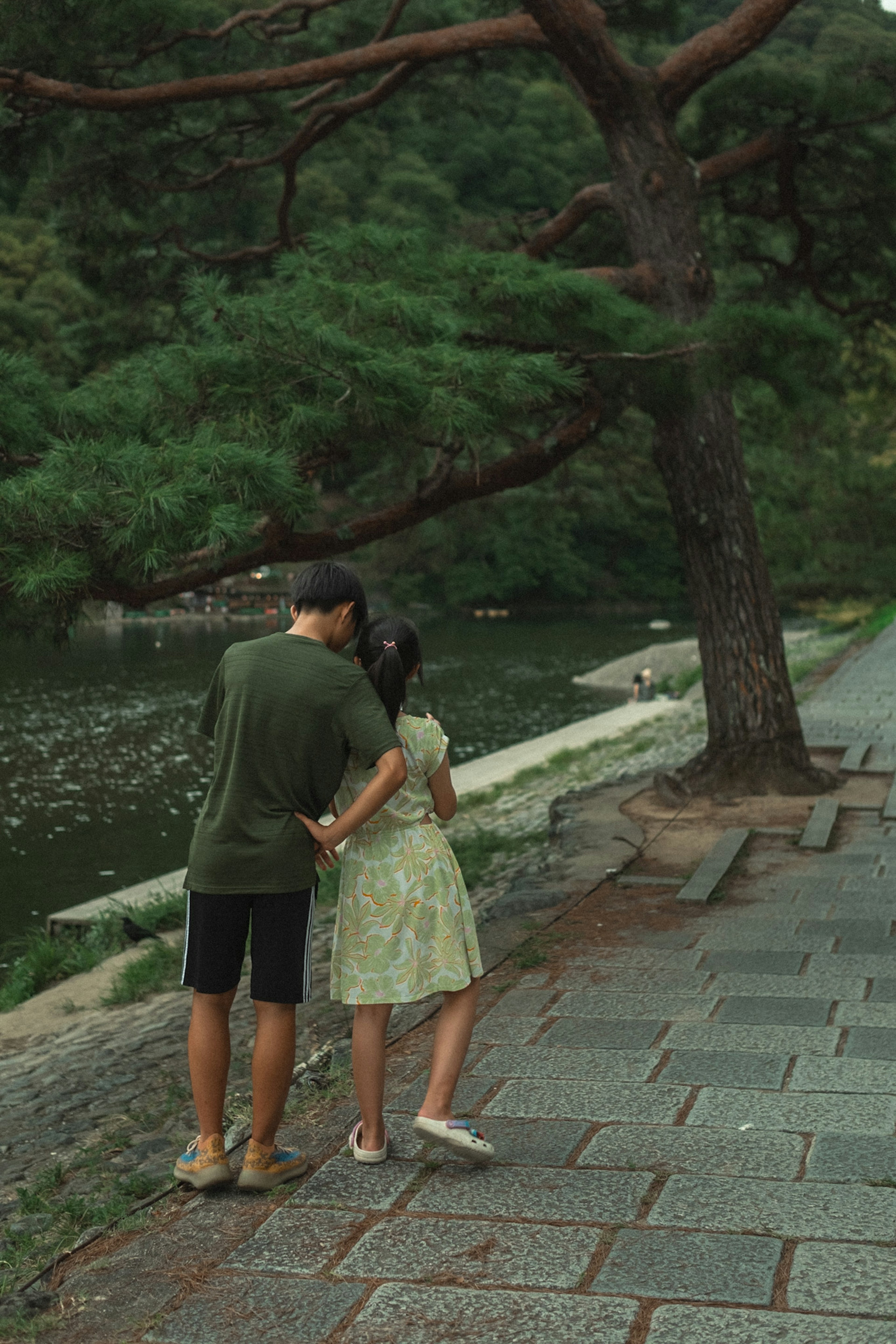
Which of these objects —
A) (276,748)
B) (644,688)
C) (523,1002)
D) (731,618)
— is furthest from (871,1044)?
(644,688)

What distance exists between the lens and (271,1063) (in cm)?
310

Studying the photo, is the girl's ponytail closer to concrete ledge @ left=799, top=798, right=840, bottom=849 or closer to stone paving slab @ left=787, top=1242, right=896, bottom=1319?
stone paving slab @ left=787, top=1242, right=896, bottom=1319

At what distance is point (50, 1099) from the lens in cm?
506

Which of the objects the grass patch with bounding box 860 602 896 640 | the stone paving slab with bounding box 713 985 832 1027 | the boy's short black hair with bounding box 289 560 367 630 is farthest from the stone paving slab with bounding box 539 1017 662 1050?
the grass patch with bounding box 860 602 896 640

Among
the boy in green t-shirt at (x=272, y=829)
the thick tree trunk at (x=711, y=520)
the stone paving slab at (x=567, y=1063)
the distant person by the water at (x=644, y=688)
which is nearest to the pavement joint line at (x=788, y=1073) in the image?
the stone paving slab at (x=567, y=1063)

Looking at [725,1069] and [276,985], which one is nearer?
[276,985]

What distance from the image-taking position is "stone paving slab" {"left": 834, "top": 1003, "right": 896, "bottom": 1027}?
4.15 meters

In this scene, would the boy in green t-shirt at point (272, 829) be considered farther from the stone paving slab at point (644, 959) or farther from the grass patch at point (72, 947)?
the grass patch at point (72, 947)

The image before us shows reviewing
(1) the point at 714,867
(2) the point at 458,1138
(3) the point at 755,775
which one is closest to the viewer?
(2) the point at 458,1138

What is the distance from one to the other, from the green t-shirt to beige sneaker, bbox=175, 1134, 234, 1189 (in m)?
0.63

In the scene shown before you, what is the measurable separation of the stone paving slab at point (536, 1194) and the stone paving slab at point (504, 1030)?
95 centimetres

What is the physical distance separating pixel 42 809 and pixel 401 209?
96.1ft

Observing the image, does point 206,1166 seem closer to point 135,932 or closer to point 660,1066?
point 660,1066

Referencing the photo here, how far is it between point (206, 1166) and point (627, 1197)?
979mm
